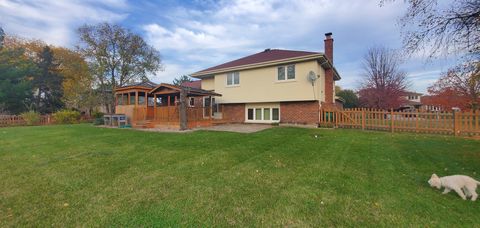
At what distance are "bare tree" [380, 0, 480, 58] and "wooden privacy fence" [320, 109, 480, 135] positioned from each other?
5684 mm

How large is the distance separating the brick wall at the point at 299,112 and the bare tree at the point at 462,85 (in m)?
6.43

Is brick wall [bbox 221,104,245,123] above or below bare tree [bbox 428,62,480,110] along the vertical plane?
below

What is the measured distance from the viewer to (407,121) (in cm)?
1029

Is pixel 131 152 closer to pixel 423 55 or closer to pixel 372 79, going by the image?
pixel 423 55

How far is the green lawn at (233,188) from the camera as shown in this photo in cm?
258

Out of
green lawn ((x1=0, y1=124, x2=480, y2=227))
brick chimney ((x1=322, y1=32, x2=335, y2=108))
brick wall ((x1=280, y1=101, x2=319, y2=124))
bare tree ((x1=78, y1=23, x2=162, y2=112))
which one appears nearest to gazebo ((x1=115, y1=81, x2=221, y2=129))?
brick wall ((x1=280, y1=101, x2=319, y2=124))

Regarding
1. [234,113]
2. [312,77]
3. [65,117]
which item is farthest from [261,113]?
[65,117]

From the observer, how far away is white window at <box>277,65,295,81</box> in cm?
1348

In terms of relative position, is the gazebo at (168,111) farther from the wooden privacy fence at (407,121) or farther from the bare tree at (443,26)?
the bare tree at (443,26)

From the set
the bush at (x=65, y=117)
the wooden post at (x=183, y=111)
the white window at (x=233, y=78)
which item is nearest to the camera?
the wooden post at (x=183, y=111)

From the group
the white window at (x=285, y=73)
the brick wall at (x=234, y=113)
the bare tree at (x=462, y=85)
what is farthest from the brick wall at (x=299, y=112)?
the bare tree at (x=462, y=85)

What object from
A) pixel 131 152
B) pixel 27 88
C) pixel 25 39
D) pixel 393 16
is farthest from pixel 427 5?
pixel 25 39

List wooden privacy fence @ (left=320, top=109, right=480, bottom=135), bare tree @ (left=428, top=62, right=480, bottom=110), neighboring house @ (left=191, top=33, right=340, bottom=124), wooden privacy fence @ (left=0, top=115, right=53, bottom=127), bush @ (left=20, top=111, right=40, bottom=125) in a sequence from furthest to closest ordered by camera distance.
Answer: bush @ (left=20, top=111, right=40, bottom=125) < wooden privacy fence @ (left=0, top=115, right=53, bottom=127) < neighboring house @ (left=191, top=33, right=340, bottom=124) < wooden privacy fence @ (left=320, top=109, right=480, bottom=135) < bare tree @ (left=428, top=62, right=480, bottom=110)

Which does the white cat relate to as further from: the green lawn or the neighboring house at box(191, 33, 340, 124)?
the neighboring house at box(191, 33, 340, 124)
